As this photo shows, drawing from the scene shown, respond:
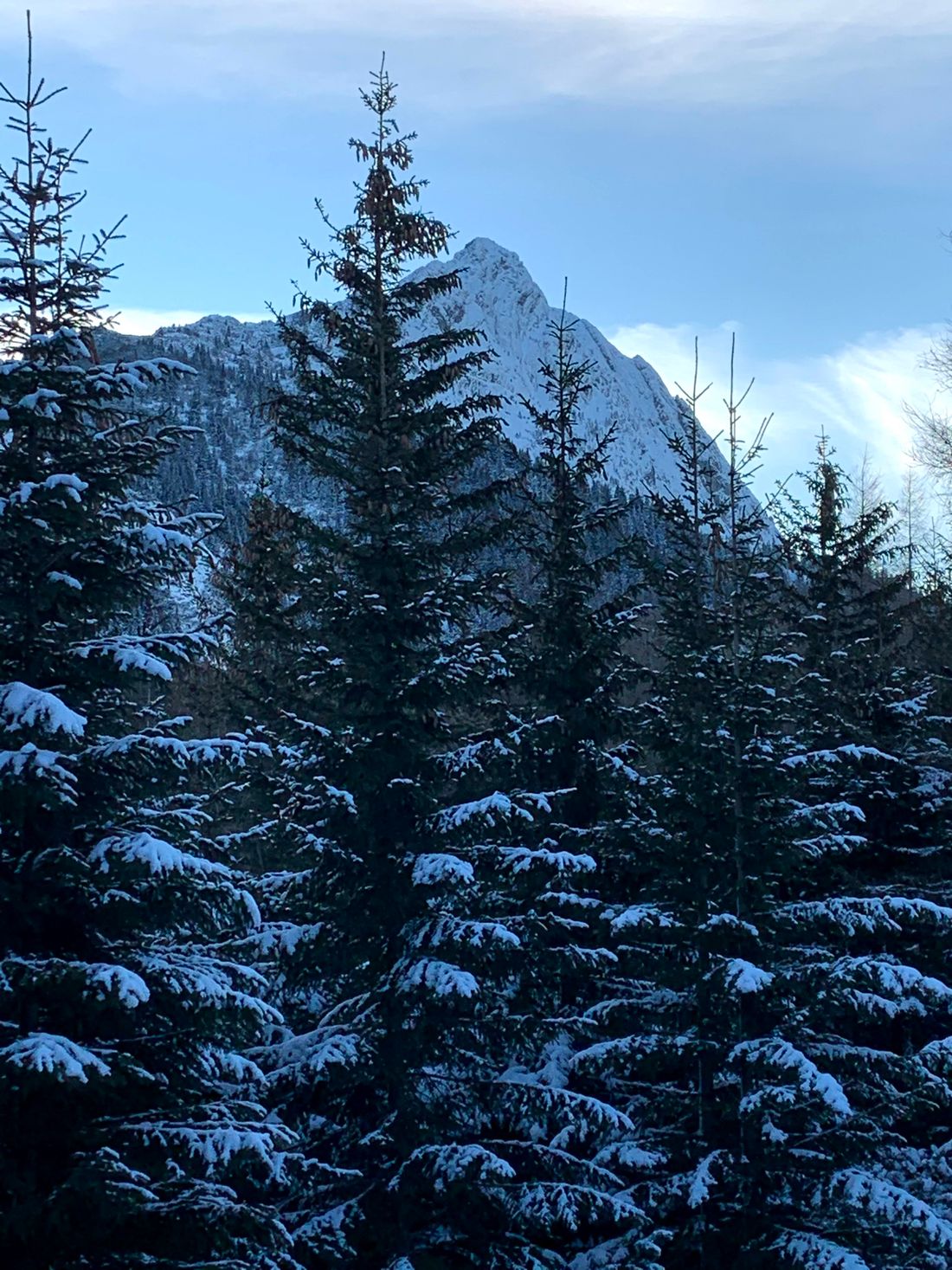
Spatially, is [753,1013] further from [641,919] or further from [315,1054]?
[315,1054]

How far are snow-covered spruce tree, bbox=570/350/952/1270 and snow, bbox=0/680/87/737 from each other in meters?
6.90

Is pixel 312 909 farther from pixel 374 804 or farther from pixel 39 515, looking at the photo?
pixel 39 515

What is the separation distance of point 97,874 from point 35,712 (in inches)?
52.7

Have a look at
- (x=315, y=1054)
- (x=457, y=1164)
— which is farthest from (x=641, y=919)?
(x=315, y=1054)

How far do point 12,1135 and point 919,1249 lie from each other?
9.58 metres

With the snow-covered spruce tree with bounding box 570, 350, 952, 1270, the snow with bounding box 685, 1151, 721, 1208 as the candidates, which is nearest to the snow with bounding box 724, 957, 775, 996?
the snow-covered spruce tree with bounding box 570, 350, 952, 1270

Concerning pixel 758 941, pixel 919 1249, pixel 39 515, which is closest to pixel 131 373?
pixel 39 515

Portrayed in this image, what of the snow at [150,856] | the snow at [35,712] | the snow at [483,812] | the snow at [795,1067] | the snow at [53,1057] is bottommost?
the snow at [795,1067]

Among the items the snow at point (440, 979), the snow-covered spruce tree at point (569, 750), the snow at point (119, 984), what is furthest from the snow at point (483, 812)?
the snow at point (119, 984)

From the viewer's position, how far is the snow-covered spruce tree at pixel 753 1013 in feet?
35.5

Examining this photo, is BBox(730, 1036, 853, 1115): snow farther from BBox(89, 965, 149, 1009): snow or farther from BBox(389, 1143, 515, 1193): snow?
BBox(89, 965, 149, 1009): snow

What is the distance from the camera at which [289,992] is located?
12.9 m

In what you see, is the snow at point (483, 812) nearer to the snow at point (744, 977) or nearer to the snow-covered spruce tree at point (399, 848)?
the snow-covered spruce tree at point (399, 848)

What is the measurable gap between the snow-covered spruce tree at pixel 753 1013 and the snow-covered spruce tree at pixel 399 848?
1225 mm
